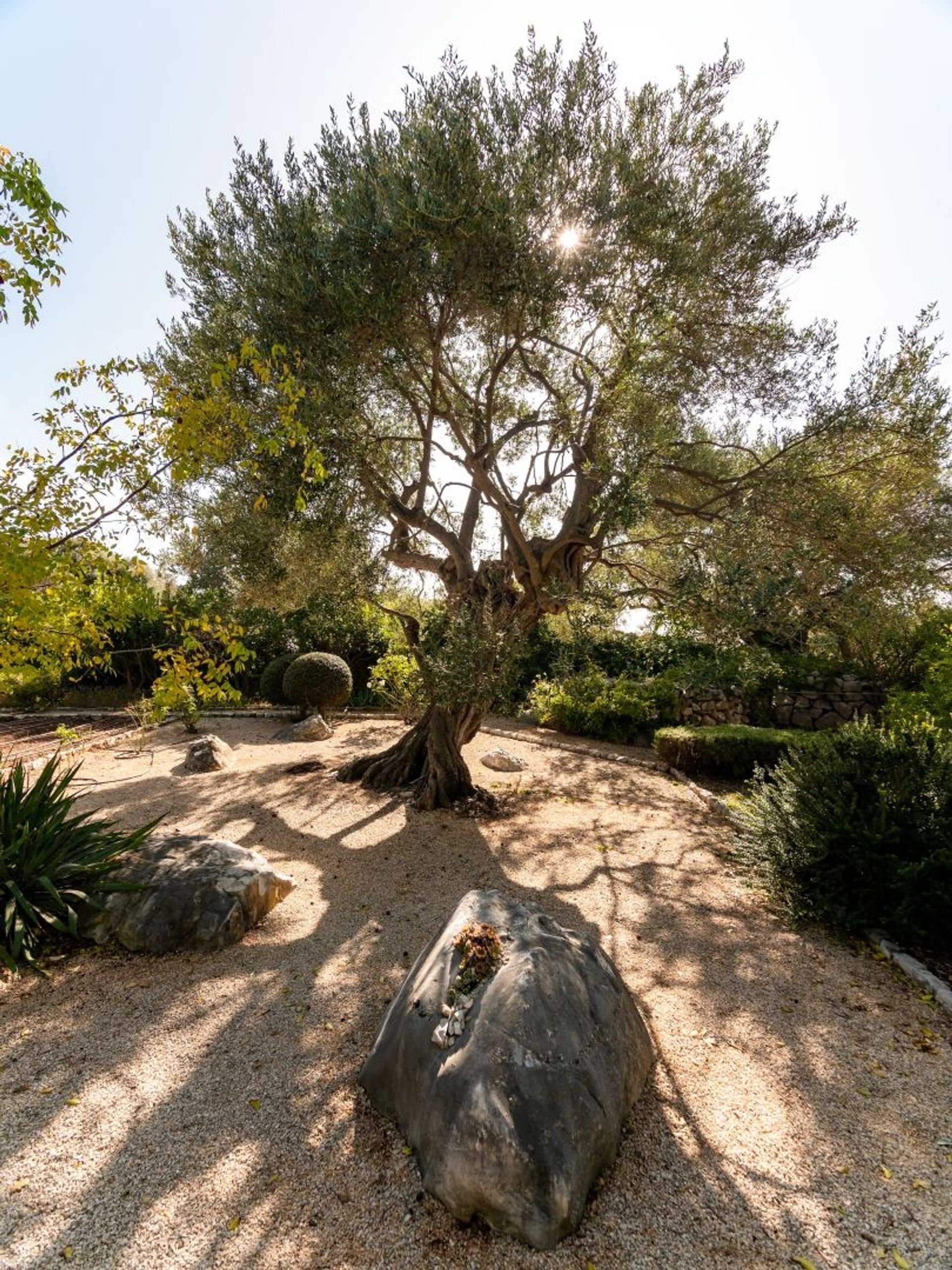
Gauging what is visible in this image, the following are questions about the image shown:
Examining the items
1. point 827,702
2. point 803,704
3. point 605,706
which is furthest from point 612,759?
point 827,702

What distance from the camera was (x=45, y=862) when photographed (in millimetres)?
4594

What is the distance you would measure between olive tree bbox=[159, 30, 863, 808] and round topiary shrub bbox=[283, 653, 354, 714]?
4.75 metres

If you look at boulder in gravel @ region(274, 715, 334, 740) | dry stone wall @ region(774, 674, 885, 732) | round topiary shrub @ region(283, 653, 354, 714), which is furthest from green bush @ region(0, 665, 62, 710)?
dry stone wall @ region(774, 674, 885, 732)

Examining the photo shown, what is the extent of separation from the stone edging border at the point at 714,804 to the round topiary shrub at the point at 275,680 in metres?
5.37

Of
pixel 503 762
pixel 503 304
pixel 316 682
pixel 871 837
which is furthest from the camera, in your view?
pixel 316 682

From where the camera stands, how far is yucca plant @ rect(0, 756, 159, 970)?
4324 millimetres

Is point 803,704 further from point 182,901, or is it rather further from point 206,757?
point 182,901

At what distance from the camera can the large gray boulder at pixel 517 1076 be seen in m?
2.47

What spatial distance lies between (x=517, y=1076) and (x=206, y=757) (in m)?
8.58

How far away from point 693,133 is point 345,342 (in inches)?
193

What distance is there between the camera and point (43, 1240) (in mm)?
2367

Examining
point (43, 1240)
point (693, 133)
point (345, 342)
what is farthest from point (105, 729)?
point (693, 133)

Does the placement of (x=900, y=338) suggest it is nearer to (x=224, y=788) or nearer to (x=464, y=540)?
(x=464, y=540)

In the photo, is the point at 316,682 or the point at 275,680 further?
the point at 275,680
